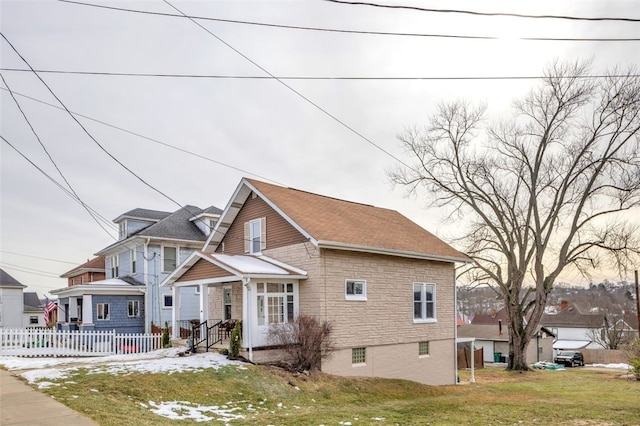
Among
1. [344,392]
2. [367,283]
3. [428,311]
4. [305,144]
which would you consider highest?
[305,144]

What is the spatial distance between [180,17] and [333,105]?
633 centimetres

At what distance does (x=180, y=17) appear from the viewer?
39.8ft

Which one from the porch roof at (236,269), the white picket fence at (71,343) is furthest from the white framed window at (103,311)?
the porch roof at (236,269)

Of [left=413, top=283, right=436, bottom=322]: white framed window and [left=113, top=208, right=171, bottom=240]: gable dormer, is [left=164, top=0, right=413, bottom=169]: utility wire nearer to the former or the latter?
[left=413, top=283, right=436, bottom=322]: white framed window

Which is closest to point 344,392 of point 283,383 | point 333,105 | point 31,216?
point 283,383

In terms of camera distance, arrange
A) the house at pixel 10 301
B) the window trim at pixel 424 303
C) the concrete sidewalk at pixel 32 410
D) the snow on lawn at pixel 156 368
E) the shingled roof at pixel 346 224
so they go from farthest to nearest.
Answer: the house at pixel 10 301 < the window trim at pixel 424 303 < the shingled roof at pixel 346 224 < the snow on lawn at pixel 156 368 < the concrete sidewalk at pixel 32 410

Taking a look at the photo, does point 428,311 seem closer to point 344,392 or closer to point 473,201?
point 344,392

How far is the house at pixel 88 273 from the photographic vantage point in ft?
124

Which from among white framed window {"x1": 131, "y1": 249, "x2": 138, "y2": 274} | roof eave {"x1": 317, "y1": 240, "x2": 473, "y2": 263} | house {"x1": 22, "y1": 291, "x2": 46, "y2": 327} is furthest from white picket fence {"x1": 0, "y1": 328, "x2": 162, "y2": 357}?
house {"x1": 22, "y1": 291, "x2": 46, "y2": 327}

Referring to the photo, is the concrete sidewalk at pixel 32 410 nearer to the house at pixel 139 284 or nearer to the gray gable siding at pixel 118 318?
the house at pixel 139 284

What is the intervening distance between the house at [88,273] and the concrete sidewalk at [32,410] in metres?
27.0

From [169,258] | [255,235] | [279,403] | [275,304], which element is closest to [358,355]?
[275,304]

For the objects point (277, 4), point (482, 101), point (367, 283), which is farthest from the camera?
point (482, 101)

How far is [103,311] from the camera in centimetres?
2802
